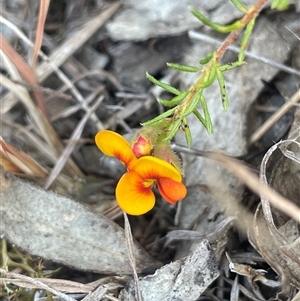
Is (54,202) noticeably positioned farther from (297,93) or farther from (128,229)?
(297,93)

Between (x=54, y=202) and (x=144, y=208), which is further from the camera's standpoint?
(x=54, y=202)

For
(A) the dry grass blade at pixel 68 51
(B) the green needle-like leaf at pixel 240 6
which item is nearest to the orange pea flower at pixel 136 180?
(B) the green needle-like leaf at pixel 240 6

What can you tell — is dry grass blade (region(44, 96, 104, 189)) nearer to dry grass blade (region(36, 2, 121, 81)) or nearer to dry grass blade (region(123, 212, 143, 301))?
dry grass blade (region(36, 2, 121, 81))

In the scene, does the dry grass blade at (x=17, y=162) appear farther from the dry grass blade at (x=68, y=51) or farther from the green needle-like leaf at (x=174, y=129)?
the green needle-like leaf at (x=174, y=129)

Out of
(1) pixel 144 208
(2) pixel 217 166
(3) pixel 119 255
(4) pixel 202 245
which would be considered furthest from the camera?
(2) pixel 217 166

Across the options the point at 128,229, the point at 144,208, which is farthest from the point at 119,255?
the point at 144,208

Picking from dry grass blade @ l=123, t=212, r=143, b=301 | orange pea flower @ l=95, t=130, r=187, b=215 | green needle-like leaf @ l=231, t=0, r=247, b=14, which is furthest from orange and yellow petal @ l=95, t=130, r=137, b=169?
green needle-like leaf @ l=231, t=0, r=247, b=14

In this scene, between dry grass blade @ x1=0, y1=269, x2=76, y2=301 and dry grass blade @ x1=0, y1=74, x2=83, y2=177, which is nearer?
dry grass blade @ x1=0, y1=269, x2=76, y2=301
